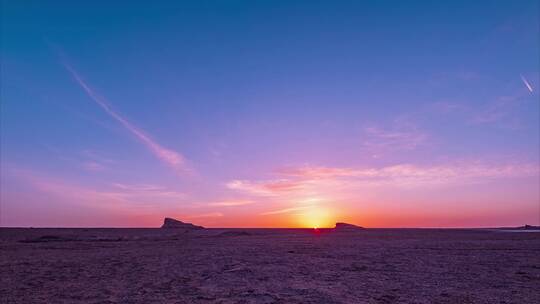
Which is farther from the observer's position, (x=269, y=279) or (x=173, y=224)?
(x=173, y=224)

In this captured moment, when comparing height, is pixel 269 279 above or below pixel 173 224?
below

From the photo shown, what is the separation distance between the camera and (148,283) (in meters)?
14.8

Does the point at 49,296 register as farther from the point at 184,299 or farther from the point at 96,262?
the point at 96,262

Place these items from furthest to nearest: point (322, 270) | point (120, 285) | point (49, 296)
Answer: point (322, 270)
point (120, 285)
point (49, 296)

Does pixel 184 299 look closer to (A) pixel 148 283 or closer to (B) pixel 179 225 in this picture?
(A) pixel 148 283

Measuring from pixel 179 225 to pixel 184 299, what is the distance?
84.2 meters

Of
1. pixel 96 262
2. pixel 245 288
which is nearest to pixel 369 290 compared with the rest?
pixel 245 288

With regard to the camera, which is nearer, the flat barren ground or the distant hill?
the flat barren ground

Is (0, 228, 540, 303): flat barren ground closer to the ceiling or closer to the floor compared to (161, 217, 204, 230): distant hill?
closer to the floor

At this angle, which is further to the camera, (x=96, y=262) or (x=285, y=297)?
(x=96, y=262)

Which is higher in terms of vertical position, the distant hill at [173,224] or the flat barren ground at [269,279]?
the distant hill at [173,224]

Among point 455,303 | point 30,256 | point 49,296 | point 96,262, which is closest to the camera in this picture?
point 455,303

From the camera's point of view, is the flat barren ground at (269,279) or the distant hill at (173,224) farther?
the distant hill at (173,224)

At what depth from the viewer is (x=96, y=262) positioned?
20.7 metres
